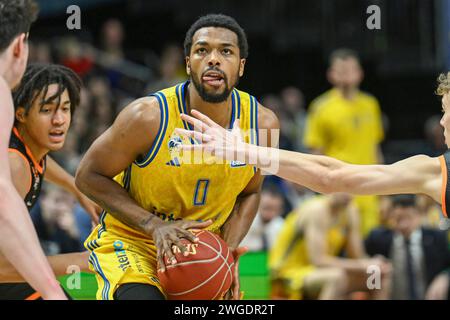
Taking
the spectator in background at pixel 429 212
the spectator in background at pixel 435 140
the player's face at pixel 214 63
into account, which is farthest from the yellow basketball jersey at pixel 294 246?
the player's face at pixel 214 63

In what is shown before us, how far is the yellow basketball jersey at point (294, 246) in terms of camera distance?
8.83 meters

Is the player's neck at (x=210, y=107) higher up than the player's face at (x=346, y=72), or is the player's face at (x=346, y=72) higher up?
the player's face at (x=346, y=72)

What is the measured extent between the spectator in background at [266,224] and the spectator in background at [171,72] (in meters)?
2.43

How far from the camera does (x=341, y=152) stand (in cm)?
1062

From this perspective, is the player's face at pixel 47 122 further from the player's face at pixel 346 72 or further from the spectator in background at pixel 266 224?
the player's face at pixel 346 72

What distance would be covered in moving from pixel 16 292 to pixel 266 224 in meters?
4.09

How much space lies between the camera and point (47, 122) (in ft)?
17.9

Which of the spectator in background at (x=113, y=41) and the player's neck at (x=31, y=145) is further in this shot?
the spectator in background at (x=113, y=41)

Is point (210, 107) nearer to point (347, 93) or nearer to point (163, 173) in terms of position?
point (163, 173)
